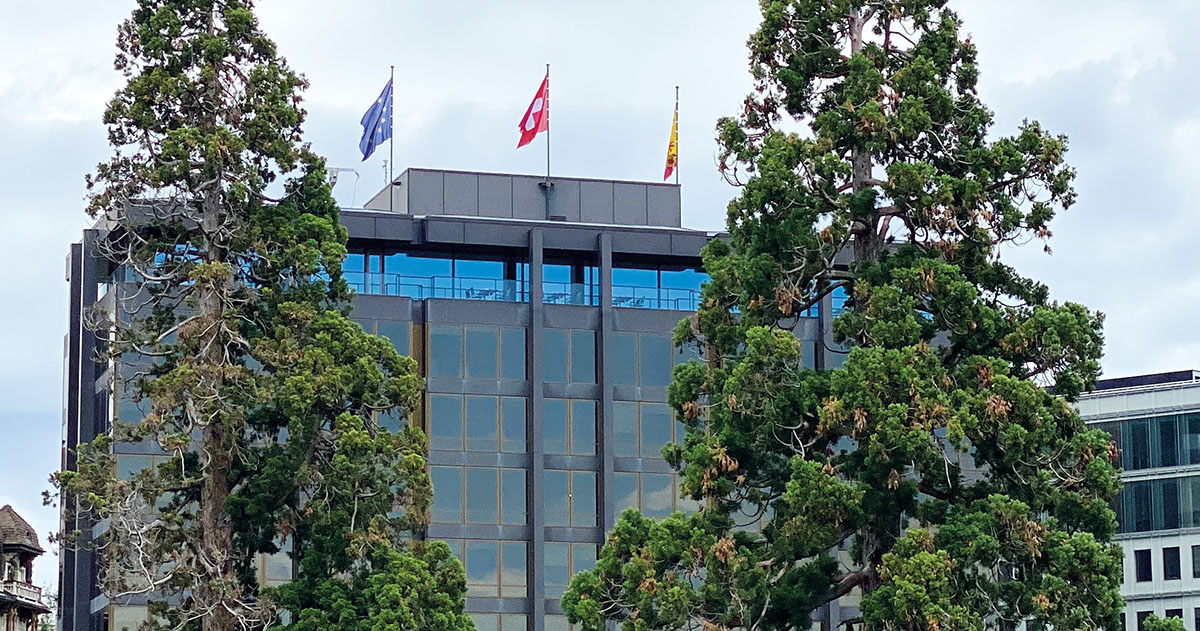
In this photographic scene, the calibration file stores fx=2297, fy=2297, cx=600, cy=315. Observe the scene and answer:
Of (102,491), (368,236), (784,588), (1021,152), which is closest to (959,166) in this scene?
(1021,152)

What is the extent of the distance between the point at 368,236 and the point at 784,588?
144 feet

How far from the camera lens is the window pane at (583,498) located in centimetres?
8625

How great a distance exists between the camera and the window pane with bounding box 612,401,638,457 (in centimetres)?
8681

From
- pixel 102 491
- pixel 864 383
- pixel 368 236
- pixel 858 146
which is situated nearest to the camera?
pixel 864 383

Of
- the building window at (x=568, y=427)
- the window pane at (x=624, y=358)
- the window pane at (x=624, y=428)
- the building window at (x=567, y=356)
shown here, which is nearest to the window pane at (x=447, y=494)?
the building window at (x=568, y=427)

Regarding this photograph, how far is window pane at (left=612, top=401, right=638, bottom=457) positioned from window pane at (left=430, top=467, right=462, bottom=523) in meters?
6.16

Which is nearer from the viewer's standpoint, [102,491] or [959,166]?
[959,166]

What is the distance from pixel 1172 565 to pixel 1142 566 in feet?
5.29

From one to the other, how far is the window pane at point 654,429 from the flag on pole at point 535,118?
1321 centimetres

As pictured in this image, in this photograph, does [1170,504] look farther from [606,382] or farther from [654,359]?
[606,382]

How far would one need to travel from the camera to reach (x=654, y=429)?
286 feet

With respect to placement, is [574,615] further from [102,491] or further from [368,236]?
[368,236]

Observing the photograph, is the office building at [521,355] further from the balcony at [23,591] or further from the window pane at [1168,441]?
the window pane at [1168,441]

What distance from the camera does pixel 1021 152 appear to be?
44.2 m
